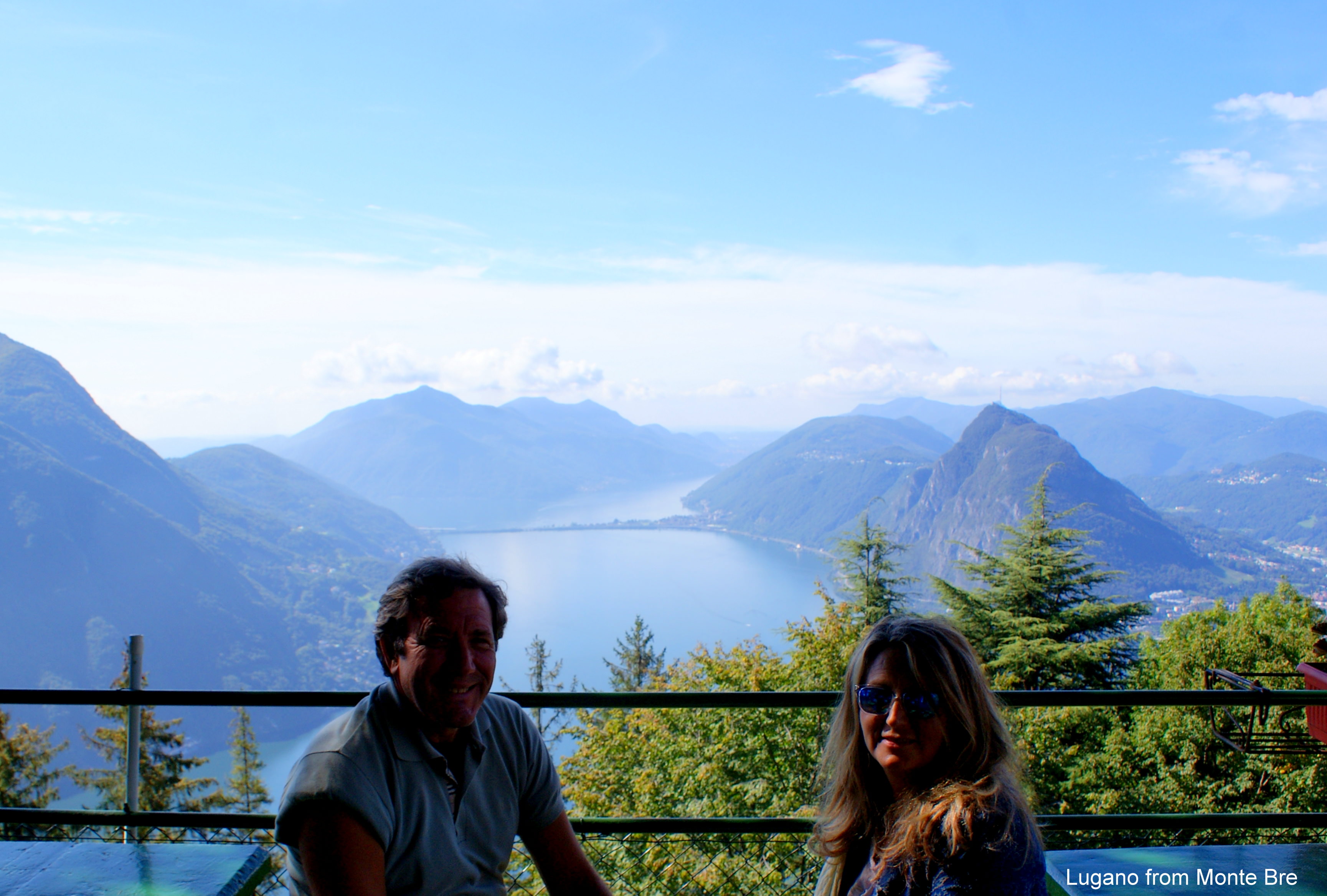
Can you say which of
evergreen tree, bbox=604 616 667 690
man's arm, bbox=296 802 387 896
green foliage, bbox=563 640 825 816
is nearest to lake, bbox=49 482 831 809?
evergreen tree, bbox=604 616 667 690

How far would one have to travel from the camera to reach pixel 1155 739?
886 inches

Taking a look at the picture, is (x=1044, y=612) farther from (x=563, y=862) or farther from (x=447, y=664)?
(x=447, y=664)

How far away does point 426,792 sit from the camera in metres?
1.53

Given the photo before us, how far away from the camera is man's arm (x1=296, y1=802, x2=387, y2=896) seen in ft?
4.52

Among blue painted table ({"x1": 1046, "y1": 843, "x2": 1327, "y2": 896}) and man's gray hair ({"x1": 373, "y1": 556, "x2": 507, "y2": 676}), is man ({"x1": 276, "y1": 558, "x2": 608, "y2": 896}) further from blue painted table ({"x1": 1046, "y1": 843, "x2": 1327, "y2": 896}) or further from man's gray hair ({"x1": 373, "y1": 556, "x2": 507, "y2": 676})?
blue painted table ({"x1": 1046, "y1": 843, "x2": 1327, "y2": 896})

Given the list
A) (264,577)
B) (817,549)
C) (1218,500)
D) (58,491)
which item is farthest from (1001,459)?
(58,491)

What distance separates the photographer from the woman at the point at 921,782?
51.0 inches

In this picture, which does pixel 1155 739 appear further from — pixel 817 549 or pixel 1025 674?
pixel 817 549

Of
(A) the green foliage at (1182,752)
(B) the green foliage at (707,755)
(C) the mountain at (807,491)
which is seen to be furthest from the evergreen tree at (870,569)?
(C) the mountain at (807,491)

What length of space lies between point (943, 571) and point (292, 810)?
126m

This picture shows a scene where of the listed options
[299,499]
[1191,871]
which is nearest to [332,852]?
[1191,871]

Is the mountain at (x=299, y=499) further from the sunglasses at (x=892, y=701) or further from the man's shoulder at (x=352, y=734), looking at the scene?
the sunglasses at (x=892, y=701)

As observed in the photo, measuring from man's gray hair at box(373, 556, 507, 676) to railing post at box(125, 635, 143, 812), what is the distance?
937mm

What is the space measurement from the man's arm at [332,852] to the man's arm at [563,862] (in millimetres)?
466
